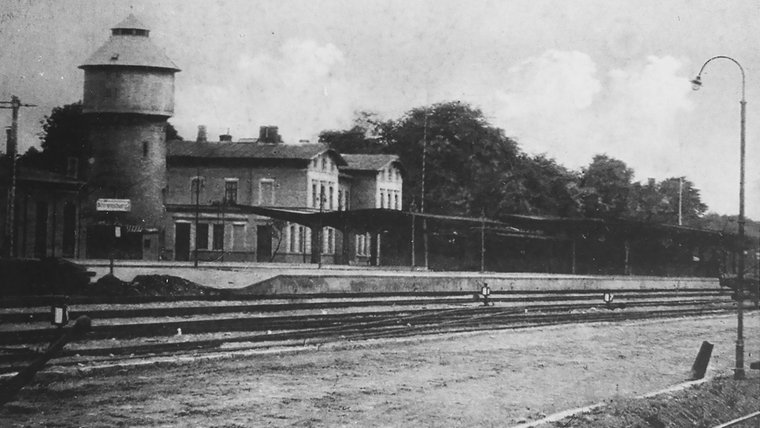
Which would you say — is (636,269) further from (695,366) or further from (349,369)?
(349,369)

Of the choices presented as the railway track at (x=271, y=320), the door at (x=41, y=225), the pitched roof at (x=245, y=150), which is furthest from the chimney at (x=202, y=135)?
the railway track at (x=271, y=320)

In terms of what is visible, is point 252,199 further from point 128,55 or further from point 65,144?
point 128,55

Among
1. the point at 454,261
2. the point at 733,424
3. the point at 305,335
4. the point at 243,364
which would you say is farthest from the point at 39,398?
the point at 454,261

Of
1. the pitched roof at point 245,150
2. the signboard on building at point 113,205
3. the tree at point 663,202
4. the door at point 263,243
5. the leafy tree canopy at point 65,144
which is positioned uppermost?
the pitched roof at point 245,150

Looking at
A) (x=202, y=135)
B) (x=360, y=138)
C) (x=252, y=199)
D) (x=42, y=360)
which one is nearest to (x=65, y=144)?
(x=252, y=199)

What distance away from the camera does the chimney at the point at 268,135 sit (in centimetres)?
5538

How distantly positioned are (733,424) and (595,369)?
4.86m

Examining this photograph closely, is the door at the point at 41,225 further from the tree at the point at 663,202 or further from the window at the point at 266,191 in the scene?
the tree at the point at 663,202

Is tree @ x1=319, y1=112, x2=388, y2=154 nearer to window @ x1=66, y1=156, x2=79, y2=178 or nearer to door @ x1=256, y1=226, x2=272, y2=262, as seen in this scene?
door @ x1=256, y1=226, x2=272, y2=262

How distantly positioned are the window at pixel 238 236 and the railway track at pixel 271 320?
61.3 feet

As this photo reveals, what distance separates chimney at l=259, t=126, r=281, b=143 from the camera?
5538cm

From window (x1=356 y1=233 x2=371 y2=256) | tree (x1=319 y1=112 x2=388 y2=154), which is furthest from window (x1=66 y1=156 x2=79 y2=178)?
window (x1=356 y1=233 x2=371 y2=256)

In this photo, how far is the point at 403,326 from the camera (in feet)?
80.7

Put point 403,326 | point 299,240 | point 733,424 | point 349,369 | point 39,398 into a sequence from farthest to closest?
point 299,240 < point 403,326 < point 349,369 < point 733,424 < point 39,398
